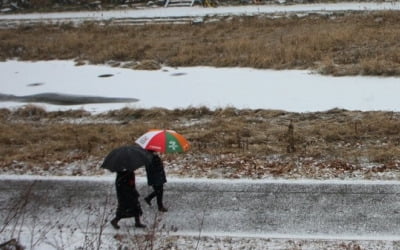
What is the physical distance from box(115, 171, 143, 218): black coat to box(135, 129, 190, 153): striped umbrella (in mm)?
501

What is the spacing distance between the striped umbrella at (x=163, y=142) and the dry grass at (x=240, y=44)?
34.6 ft

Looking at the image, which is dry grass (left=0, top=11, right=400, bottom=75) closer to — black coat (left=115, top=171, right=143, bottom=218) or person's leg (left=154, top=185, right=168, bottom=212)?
person's leg (left=154, top=185, right=168, bottom=212)

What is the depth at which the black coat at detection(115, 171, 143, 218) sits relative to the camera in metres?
8.17

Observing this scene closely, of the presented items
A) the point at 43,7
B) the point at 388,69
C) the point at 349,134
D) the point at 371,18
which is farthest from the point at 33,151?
the point at 43,7

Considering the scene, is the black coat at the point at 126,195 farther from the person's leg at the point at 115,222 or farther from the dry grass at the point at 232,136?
the dry grass at the point at 232,136

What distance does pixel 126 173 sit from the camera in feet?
26.6

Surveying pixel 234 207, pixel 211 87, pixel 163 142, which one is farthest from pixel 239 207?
pixel 211 87

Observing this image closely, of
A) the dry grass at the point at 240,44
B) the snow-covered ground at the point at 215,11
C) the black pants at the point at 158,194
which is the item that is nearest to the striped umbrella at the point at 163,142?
the black pants at the point at 158,194

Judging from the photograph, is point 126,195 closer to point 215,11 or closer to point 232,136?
point 232,136

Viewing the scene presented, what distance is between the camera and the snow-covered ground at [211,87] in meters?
15.5

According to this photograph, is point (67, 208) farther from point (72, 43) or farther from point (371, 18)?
point (371, 18)

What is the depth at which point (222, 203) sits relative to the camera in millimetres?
9172

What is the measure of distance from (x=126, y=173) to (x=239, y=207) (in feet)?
6.67

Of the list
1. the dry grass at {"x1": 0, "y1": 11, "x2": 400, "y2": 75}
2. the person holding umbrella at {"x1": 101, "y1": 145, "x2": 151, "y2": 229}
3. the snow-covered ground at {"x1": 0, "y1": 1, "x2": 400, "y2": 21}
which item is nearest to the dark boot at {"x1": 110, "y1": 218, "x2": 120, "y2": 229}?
the person holding umbrella at {"x1": 101, "y1": 145, "x2": 151, "y2": 229}
